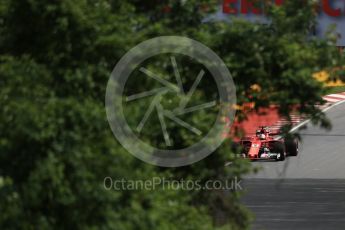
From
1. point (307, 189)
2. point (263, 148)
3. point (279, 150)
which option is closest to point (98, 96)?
point (307, 189)

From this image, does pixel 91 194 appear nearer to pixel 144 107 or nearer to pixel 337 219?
pixel 144 107

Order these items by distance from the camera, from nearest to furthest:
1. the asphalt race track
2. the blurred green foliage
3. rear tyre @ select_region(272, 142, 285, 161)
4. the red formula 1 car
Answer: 1. the blurred green foliage
2. the asphalt race track
3. rear tyre @ select_region(272, 142, 285, 161)
4. the red formula 1 car

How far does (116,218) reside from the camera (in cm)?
796

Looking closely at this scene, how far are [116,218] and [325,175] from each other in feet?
94.5

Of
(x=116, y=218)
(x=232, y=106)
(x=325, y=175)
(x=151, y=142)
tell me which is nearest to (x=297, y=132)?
(x=232, y=106)

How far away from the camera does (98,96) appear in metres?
8.77

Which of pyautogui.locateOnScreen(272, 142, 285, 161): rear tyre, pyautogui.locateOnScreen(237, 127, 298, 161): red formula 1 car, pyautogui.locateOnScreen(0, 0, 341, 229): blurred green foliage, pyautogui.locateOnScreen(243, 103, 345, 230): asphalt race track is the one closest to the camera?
pyautogui.locateOnScreen(0, 0, 341, 229): blurred green foliage

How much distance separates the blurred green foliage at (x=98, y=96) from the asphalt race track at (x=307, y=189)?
1178mm

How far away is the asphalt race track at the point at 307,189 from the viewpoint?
69.0 feet

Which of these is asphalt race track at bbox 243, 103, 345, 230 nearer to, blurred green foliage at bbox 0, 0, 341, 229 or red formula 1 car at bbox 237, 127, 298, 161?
red formula 1 car at bbox 237, 127, 298, 161

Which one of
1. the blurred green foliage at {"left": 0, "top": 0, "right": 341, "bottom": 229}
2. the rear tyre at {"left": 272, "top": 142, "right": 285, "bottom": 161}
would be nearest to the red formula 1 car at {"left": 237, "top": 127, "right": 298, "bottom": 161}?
the rear tyre at {"left": 272, "top": 142, "right": 285, "bottom": 161}

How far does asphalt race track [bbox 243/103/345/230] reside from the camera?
69.0 ft

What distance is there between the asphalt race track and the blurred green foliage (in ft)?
3.86

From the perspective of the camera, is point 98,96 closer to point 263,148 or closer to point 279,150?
point 279,150
